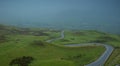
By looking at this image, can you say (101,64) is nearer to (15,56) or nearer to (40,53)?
(40,53)

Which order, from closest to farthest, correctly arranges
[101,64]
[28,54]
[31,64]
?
[31,64]
[101,64]
[28,54]

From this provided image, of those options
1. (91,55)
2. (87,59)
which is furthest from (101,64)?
(91,55)

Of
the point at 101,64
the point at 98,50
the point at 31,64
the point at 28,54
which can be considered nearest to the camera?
the point at 31,64

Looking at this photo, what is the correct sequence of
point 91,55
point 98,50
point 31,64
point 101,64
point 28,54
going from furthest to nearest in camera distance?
point 98,50 → point 91,55 → point 28,54 → point 101,64 → point 31,64

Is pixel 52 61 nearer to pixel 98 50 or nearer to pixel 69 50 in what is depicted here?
pixel 69 50

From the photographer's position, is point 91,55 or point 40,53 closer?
point 40,53

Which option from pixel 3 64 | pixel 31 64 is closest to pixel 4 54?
pixel 3 64
